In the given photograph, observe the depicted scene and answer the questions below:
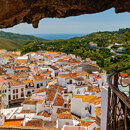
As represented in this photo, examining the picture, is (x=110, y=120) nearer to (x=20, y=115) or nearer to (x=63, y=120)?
(x=63, y=120)

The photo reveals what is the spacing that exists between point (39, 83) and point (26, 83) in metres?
1.45

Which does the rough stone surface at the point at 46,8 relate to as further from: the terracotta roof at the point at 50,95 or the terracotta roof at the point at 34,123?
the terracotta roof at the point at 50,95

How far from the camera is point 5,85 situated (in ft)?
52.3

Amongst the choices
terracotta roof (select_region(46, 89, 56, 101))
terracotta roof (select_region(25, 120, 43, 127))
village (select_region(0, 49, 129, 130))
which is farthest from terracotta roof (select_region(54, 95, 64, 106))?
terracotta roof (select_region(25, 120, 43, 127))

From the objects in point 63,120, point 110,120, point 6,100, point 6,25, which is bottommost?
point 6,100

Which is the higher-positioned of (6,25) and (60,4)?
(60,4)

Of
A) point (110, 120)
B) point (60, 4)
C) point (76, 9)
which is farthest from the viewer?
point (76, 9)

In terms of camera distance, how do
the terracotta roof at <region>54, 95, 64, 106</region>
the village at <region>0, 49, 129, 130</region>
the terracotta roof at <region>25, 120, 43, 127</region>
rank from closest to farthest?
1. the terracotta roof at <region>25, 120, 43, 127</region>
2. the village at <region>0, 49, 129, 130</region>
3. the terracotta roof at <region>54, 95, 64, 106</region>

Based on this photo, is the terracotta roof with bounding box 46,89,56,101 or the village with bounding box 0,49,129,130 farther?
the terracotta roof with bounding box 46,89,56,101

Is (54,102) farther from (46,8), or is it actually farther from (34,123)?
(46,8)

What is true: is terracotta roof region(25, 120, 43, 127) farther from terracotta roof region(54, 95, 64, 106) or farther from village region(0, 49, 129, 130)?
terracotta roof region(54, 95, 64, 106)

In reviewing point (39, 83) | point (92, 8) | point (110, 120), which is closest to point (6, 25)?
point (92, 8)

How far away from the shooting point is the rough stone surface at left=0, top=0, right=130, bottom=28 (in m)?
2.89

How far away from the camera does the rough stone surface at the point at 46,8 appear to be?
2887 mm
